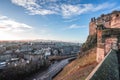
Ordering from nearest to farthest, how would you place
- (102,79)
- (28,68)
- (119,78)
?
1. (102,79)
2. (119,78)
3. (28,68)

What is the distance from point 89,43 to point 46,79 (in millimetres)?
14671

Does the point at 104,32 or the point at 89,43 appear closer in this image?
the point at 104,32

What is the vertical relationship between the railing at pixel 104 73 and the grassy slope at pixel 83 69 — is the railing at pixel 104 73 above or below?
above

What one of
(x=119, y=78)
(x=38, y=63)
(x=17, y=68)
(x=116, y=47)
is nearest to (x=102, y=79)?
(x=119, y=78)

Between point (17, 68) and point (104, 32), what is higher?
point (104, 32)

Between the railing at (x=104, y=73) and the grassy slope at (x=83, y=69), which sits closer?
the railing at (x=104, y=73)

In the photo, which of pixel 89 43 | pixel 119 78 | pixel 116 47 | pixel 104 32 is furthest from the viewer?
pixel 89 43

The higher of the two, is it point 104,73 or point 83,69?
point 104,73

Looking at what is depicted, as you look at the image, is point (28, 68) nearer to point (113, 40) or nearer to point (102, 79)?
point (113, 40)

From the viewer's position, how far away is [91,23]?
146 feet

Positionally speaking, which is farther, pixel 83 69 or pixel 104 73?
pixel 83 69

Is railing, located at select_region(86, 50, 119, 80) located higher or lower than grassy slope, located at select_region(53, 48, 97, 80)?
higher

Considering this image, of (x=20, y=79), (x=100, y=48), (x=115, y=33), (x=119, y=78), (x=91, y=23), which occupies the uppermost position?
(x=91, y=23)

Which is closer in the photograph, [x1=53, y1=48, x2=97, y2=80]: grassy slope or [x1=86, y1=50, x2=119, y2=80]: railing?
[x1=86, y1=50, x2=119, y2=80]: railing
